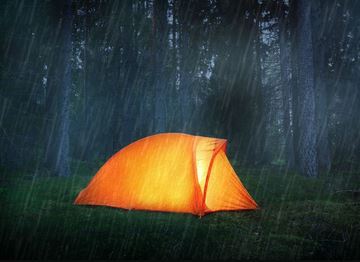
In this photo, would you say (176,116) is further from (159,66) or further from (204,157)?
(204,157)

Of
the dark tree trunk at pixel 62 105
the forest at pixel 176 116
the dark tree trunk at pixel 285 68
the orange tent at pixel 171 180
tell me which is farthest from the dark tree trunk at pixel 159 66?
the dark tree trunk at pixel 285 68

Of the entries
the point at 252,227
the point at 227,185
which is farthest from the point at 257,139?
the point at 252,227

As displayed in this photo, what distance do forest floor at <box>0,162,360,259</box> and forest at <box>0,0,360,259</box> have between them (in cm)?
4

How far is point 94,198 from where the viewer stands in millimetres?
9516

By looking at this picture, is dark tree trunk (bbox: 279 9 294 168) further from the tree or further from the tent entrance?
the tent entrance

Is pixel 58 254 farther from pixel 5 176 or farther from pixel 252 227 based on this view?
pixel 5 176

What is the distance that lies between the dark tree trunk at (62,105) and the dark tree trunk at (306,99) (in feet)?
31.2

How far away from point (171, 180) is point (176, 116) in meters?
17.6

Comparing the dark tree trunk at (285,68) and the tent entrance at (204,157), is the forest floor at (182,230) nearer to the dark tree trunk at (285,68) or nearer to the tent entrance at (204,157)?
the tent entrance at (204,157)

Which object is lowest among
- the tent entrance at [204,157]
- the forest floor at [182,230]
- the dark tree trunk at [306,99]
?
the forest floor at [182,230]

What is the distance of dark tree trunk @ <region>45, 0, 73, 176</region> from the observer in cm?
1538

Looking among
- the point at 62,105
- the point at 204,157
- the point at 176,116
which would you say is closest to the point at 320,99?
the point at 176,116

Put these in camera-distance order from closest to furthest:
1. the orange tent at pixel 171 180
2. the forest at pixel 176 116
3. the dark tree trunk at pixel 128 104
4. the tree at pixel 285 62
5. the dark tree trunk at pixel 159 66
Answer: the forest at pixel 176 116 < the orange tent at pixel 171 180 < the dark tree trunk at pixel 159 66 < the tree at pixel 285 62 < the dark tree trunk at pixel 128 104

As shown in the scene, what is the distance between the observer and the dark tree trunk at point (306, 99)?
1427 centimetres
